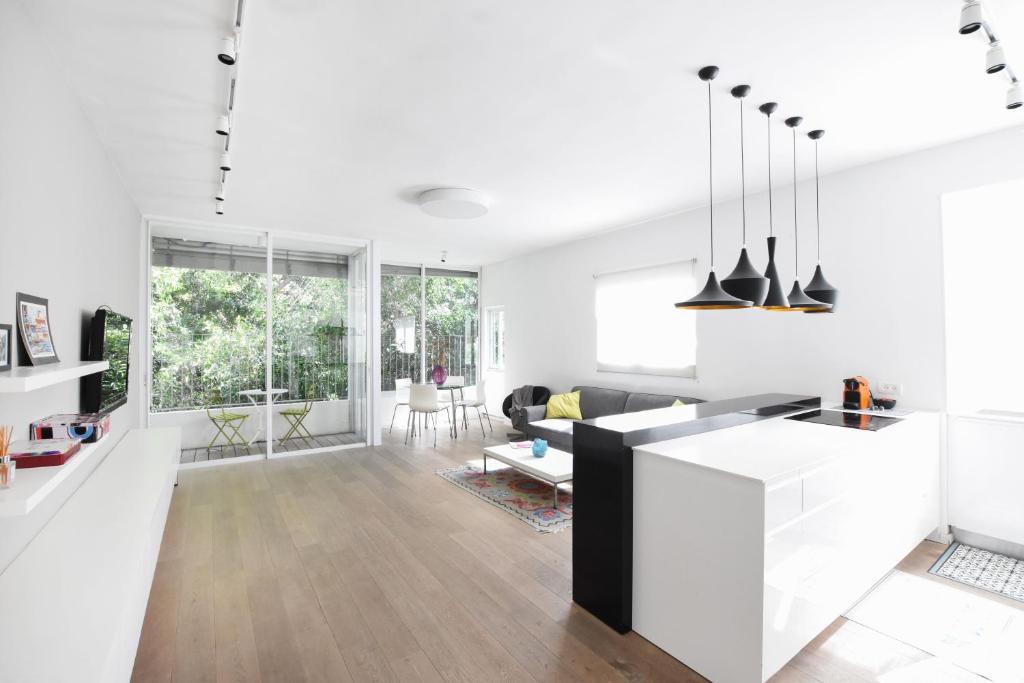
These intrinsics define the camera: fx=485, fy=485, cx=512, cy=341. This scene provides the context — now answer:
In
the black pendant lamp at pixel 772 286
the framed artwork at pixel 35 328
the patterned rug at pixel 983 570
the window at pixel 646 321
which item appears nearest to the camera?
the framed artwork at pixel 35 328

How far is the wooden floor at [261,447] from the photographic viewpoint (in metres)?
5.59

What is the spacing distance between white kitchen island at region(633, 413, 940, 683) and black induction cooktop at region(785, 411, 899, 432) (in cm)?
18

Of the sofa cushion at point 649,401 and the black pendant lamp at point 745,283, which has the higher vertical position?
the black pendant lamp at point 745,283

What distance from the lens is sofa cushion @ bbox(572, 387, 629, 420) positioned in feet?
18.0

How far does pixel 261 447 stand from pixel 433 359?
2963mm

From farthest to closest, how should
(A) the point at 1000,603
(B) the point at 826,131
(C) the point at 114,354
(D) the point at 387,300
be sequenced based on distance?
(D) the point at 387,300, (C) the point at 114,354, (B) the point at 826,131, (A) the point at 1000,603

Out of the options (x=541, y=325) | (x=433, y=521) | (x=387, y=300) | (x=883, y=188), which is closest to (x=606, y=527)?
(x=433, y=521)

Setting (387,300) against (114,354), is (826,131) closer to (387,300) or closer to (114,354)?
(114,354)

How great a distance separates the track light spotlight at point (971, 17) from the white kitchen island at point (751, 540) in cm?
168

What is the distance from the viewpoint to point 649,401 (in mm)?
5156

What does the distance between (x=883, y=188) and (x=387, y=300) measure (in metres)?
6.19

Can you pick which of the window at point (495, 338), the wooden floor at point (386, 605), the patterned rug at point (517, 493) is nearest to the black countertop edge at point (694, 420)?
the wooden floor at point (386, 605)

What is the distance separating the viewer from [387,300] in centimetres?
759

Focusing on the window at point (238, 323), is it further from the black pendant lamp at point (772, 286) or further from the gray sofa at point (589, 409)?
the black pendant lamp at point (772, 286)
